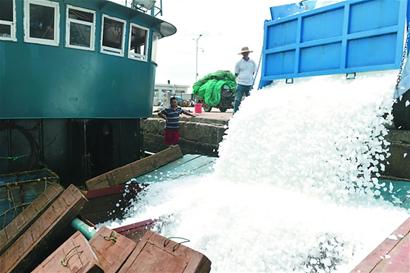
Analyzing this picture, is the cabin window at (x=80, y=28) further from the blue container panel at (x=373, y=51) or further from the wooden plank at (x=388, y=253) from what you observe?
the wooden plank at (x=388, y=253)

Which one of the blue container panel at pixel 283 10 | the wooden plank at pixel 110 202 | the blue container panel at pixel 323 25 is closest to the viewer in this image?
the blue container panel at pixel 323 25

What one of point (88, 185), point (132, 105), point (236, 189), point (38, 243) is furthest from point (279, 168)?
point (132, 105)

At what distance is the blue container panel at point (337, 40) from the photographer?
451 centimetres

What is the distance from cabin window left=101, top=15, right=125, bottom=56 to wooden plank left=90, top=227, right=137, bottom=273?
17.2 ft

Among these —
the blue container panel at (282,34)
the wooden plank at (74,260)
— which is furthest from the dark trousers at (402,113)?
the wooden plank at (74,260)

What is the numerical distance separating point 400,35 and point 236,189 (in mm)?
2829

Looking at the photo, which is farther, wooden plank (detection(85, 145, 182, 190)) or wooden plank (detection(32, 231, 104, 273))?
wooden plank (detection(85, 145, 182, 190))

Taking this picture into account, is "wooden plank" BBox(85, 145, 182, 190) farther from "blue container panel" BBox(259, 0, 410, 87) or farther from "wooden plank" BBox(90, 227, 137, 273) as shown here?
"wooden plank" BBox(90, 227, 137, 273)

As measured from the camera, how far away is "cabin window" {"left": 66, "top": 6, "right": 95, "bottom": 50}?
7.16 meters

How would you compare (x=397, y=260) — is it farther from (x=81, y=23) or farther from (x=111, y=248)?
(x=81, y=23)

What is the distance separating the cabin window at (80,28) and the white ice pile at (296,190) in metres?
3.73

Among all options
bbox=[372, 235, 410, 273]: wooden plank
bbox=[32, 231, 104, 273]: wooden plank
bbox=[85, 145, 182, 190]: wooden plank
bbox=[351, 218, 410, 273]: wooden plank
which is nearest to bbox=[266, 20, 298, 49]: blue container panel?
bbox=[85, 145, 182, 190]: wooden plank

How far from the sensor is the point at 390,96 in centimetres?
417

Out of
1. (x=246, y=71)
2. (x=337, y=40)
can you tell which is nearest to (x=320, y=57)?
(x=337, y=40)
